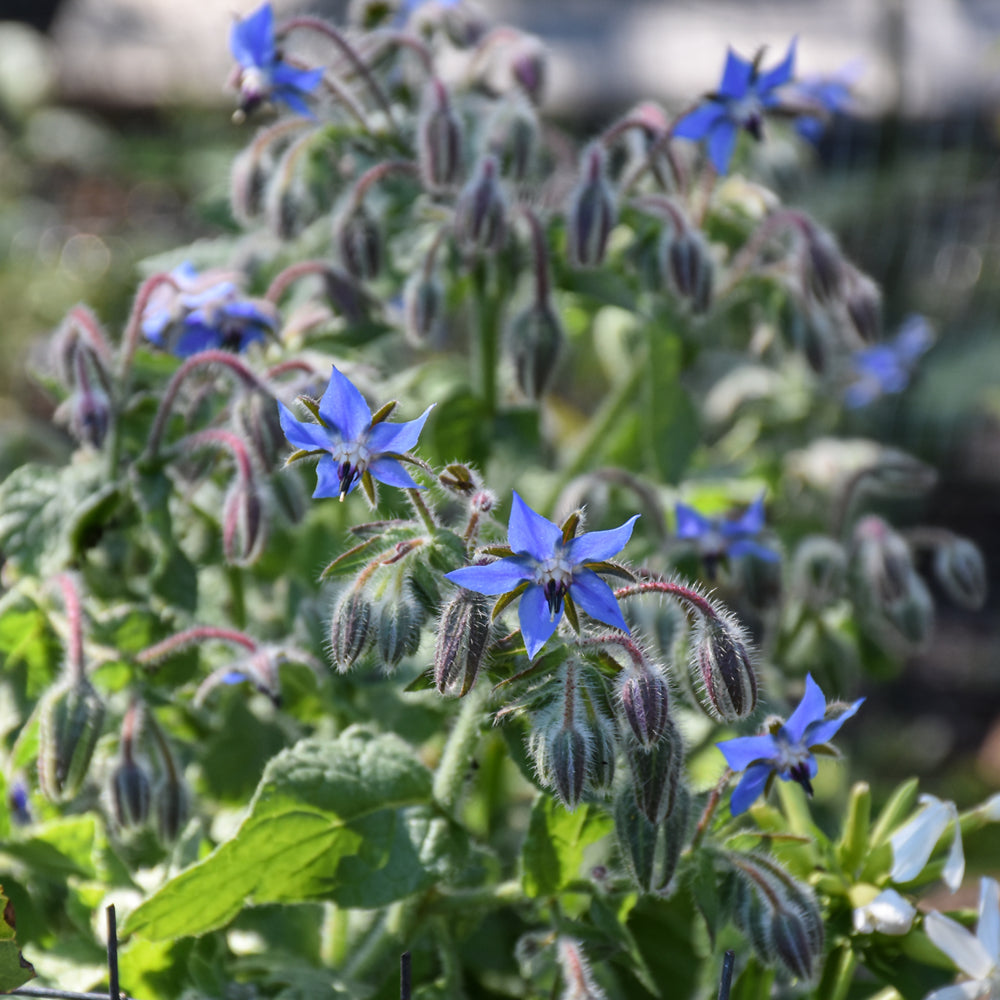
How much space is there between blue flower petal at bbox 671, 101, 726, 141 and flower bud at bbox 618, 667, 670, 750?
0.86 metres

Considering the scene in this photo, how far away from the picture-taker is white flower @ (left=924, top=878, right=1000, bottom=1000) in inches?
51.1

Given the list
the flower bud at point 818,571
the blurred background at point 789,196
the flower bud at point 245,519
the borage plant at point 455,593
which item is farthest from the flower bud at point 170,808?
the blurred background at point 789,196

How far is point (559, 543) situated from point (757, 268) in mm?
984

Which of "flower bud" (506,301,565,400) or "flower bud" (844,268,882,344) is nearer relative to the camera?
"flower bud" (506,301,565,400)

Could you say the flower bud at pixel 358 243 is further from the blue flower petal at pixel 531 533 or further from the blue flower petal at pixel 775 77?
the blue flower petal at pixel 531 533

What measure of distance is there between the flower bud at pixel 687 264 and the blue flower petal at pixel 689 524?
29 cm

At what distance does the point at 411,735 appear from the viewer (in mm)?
1637

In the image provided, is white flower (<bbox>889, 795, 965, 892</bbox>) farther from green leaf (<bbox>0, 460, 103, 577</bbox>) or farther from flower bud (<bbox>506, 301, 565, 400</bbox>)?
green leaf (<bbox>0, 460, 103, 577</bbox>)

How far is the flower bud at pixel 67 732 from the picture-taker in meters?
1.37

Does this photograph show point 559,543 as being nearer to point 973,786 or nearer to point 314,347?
point 314,347

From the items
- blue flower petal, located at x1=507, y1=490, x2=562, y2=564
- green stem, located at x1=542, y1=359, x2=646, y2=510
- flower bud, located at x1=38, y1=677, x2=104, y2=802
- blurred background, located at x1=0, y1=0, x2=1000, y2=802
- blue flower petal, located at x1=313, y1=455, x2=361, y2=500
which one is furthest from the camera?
blurred background, located at x1=0, y1=0, x2=1000, y2=802

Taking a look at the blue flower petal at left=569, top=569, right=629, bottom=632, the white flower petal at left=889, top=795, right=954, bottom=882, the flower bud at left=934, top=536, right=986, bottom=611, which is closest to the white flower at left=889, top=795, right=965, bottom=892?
the white flower petal at left=889, top=795, right=954, bottom=882

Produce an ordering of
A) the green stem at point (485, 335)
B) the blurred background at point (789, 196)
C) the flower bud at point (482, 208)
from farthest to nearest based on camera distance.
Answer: the blurred background at point (789, 196) → the green stem at point (485, 335) → the flower bud at point (482, 208)

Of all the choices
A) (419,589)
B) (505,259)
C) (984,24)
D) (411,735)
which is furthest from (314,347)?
(984,24)
